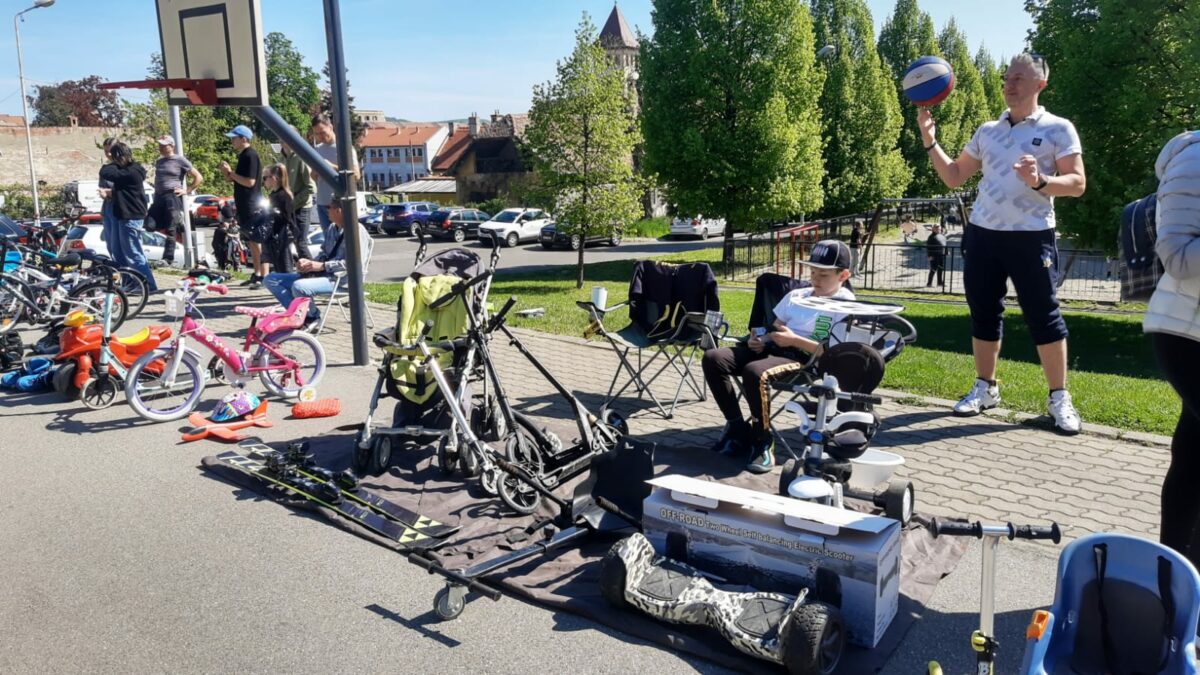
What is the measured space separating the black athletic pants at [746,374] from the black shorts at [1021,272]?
1468 mm

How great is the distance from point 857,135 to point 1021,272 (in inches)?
1301

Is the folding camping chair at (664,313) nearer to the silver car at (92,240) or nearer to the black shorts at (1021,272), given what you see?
the black shorts at (1021,272)

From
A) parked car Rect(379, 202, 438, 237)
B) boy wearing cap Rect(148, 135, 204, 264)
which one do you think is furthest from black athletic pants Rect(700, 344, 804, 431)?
parked car Rect(379, 202, 438, 237)

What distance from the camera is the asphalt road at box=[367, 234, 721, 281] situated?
25.3 meters

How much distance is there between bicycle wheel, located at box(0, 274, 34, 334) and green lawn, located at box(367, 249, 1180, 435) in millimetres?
4393

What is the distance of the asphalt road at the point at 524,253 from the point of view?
994 inches

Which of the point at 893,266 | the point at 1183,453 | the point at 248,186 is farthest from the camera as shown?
the point at 893,266

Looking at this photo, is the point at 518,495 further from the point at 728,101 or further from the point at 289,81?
the point at 289,81

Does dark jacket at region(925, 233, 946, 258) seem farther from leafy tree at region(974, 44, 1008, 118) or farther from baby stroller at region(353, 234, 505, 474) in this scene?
leafy tree at region(974, 44, 1008, 118)

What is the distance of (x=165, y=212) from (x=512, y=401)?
7940 mm

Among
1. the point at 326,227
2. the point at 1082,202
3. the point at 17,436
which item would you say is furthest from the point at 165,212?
the point at 1082,202

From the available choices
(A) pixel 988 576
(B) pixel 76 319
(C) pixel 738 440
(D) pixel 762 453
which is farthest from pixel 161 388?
(A) pixel 988 576

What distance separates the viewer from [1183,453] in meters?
3.35

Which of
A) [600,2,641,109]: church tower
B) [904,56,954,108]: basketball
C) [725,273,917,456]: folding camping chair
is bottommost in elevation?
[725,273,917,456]: folding camping chair
